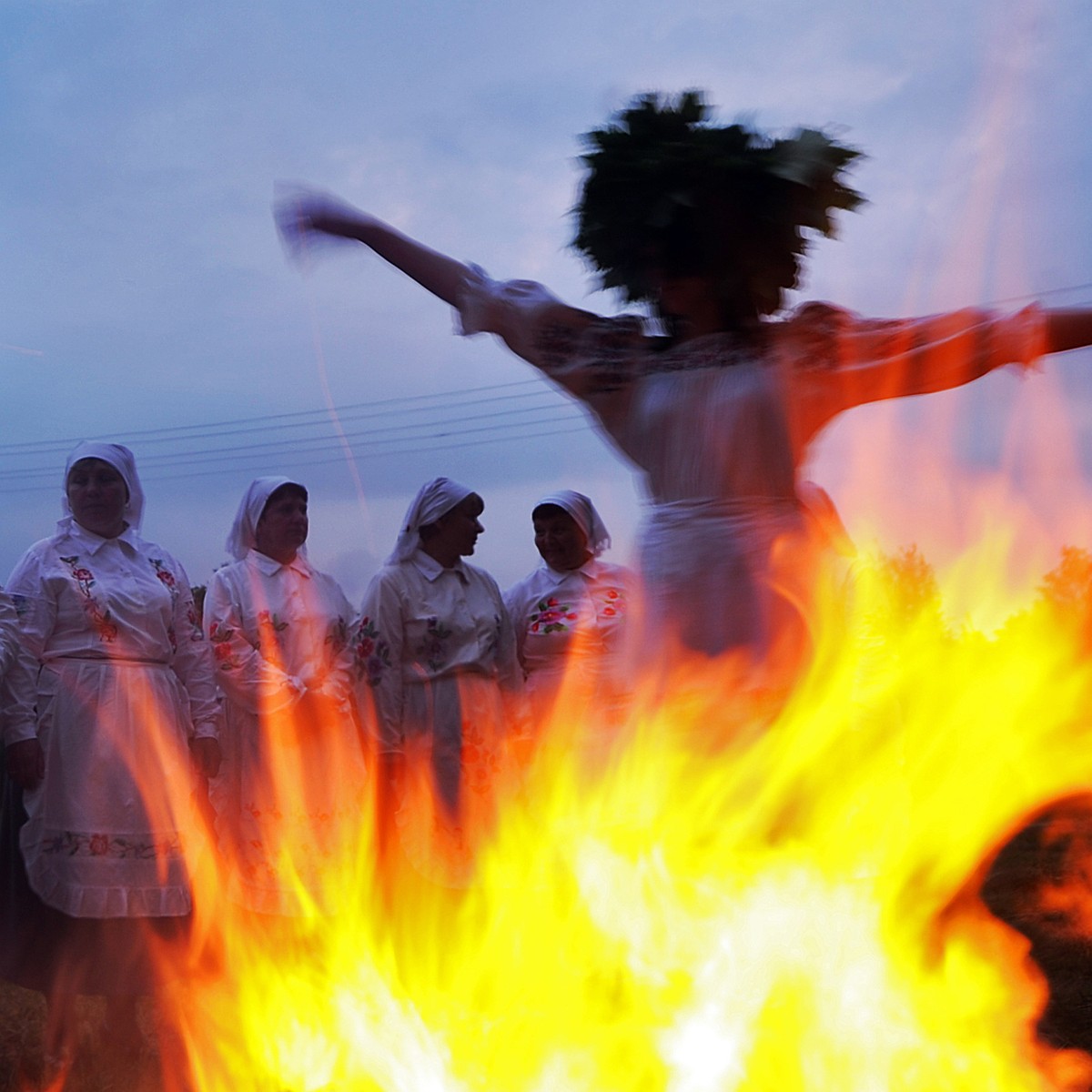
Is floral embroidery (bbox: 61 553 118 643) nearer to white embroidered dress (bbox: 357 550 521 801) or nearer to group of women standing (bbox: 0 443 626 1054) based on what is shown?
group of women standing (bbox: 0 443 626 1054)

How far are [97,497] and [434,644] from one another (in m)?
1.53

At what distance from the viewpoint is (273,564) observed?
577 cm

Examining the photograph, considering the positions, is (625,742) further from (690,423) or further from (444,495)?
(444,495)

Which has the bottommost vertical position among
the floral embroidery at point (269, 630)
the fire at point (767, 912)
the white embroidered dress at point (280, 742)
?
the fire at point (767, 912)

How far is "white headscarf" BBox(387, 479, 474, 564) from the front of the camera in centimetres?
595

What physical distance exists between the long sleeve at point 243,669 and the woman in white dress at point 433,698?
38cm

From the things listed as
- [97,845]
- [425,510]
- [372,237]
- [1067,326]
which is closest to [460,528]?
[425,510]

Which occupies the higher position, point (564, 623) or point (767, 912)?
point (564, 623)

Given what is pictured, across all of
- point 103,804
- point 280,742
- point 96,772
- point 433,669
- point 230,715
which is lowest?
point 103,804

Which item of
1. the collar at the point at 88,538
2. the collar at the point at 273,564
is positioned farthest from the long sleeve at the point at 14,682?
the collar at the point at 273,564

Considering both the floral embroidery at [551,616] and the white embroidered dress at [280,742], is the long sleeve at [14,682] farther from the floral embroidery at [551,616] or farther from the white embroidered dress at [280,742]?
the floral embroidery at [551,616]

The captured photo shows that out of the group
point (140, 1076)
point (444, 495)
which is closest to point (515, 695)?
point (444, 495)

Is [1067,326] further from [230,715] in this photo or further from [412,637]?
[230,715]

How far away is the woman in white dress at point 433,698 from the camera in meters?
5.58
